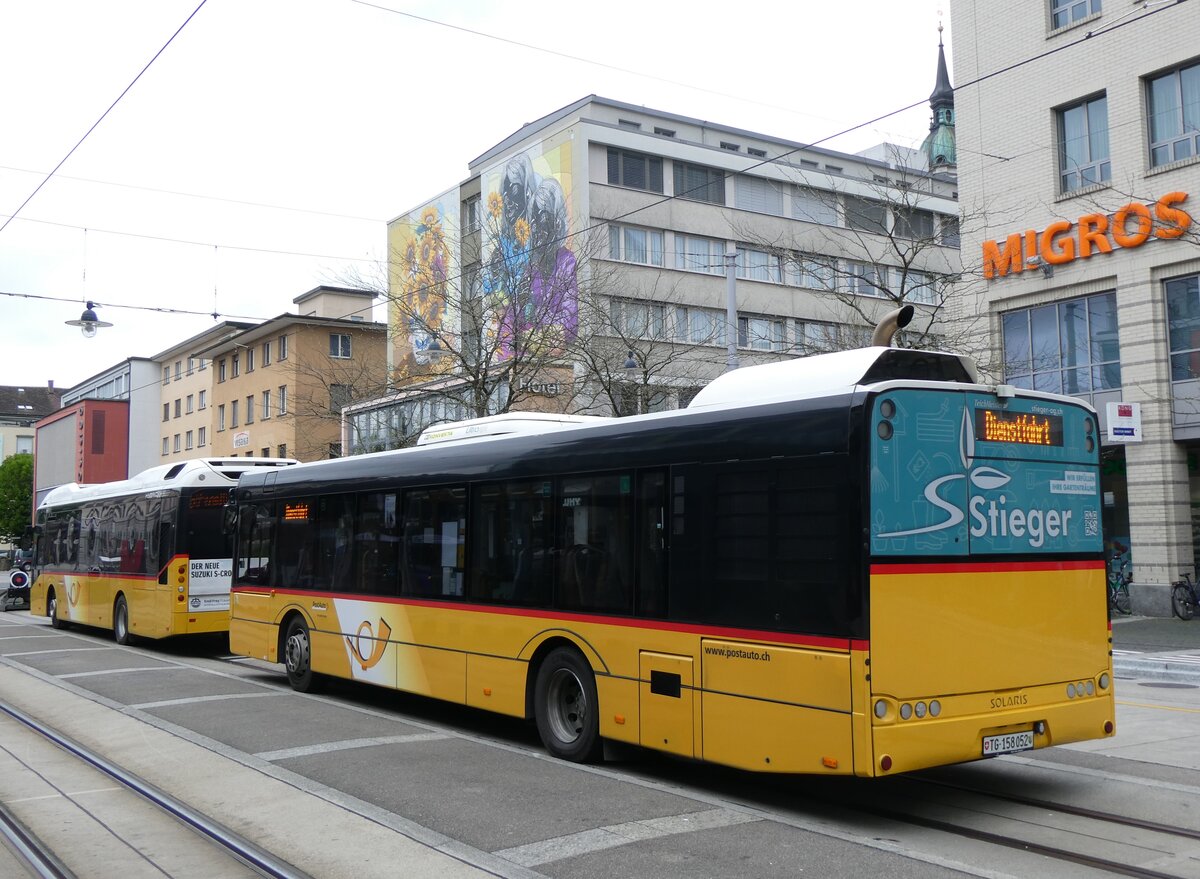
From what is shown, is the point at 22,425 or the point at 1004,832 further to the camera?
the point at 22,425

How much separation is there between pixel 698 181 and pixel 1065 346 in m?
24.7

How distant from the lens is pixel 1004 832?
6891 mm

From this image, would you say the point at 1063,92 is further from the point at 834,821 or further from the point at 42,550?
the point at 42,550

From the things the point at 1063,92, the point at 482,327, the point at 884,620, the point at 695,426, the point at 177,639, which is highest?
the point at 1063,92

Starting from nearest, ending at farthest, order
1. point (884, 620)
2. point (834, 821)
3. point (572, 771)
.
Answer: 1. point (884, 620)
2. point (834, 821)
3. point (572, 771)

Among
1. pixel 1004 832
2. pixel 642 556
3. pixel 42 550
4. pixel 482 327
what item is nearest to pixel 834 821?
pixel 1004 832

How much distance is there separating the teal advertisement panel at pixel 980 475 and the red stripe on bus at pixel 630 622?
67cm

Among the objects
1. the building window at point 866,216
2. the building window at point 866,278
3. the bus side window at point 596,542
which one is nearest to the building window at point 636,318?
the building window at point 866,278

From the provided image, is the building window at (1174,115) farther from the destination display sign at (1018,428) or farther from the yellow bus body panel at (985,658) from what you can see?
the yellow bus body panel at (985,658)

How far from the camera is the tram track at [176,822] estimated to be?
20.7 ft

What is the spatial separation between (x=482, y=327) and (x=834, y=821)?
20101mm

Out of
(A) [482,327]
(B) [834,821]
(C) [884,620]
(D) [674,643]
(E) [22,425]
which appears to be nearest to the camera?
(C) [884,620]

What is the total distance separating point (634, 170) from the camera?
4447 cm

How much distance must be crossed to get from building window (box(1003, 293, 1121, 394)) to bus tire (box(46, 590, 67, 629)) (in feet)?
67.6
